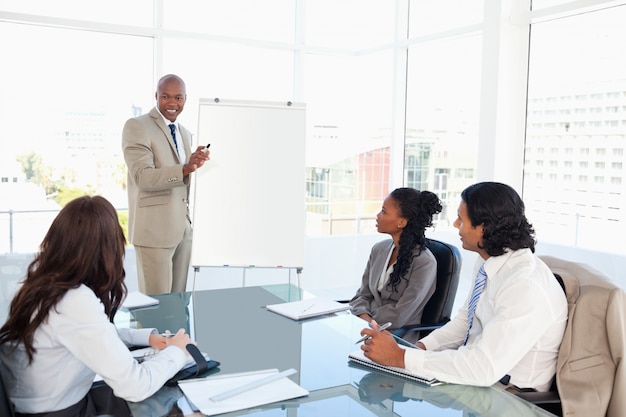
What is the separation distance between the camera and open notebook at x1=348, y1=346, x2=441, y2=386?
183cm

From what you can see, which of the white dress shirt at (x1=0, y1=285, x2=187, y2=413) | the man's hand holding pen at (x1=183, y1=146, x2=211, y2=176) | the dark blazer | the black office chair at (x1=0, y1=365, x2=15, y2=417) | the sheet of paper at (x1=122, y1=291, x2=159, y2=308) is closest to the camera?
the black office chair at (x1=0, y1=365, x2=15, y2=417)

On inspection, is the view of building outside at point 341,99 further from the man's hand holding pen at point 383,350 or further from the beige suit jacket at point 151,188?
the man's hand holding pen at point 383,350

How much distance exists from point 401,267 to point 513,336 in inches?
47.3

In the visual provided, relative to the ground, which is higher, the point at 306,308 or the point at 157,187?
the point at 157,187

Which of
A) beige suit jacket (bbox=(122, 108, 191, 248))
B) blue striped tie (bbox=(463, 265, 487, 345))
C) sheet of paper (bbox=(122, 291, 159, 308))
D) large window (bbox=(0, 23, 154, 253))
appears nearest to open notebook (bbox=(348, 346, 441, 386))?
blue striped tie (bbox=(463, 265, 487, 345))

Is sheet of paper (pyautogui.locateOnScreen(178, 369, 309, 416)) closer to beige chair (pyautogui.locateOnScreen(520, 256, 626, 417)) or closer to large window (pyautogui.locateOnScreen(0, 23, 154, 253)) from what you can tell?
beige chair (pyautogui.locateOnScreen(520, 256, 626, 417))

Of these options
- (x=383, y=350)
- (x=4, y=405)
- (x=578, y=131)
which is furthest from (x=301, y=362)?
(x=578, y=131)

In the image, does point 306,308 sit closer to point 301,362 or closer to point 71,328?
point 301,362

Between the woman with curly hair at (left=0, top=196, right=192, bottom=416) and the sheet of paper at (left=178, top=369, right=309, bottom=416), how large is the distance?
0.35 feet

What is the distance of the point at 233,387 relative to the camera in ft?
5.68

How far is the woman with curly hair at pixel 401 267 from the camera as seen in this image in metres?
2.90

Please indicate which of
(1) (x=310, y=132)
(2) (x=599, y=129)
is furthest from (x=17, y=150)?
(2) (x=599, y=129)

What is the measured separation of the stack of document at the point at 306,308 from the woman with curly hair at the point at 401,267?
302 millimetres

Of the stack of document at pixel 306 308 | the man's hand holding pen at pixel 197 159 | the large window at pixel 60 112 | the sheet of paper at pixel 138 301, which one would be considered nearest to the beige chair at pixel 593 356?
the stack of document at pixel 306 308
